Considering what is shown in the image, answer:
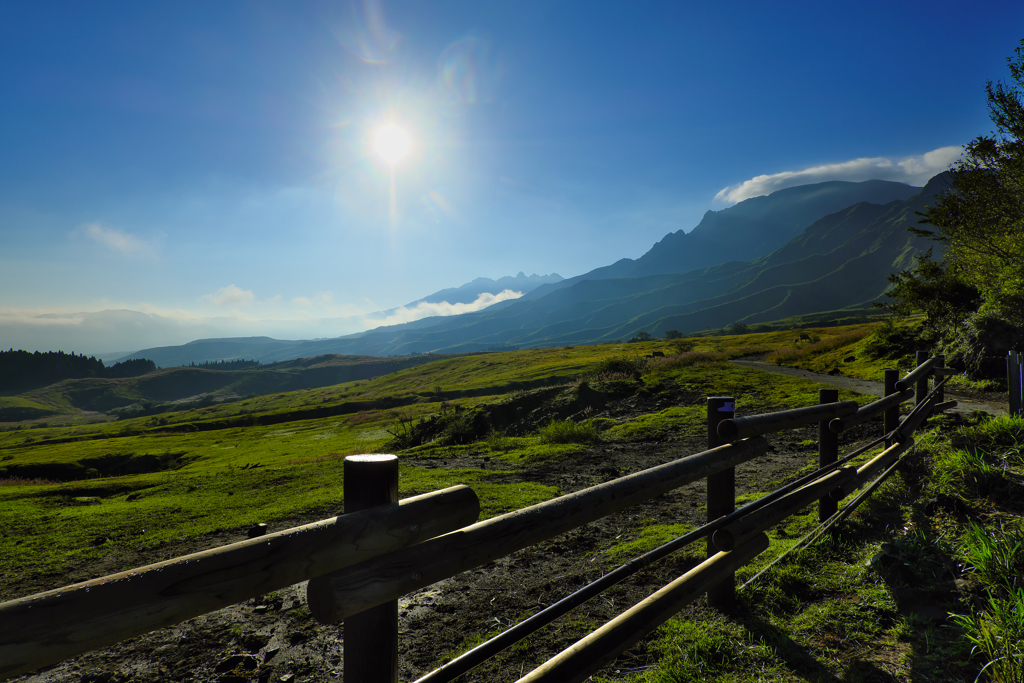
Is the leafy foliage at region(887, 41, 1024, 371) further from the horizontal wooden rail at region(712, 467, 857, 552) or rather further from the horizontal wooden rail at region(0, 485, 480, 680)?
the horizontal wooden rail at region(0, 485, 480, 680)

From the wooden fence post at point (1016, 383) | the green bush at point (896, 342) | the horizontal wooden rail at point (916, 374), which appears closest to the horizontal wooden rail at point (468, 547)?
the horizontal wooden rail at point (916, 374)

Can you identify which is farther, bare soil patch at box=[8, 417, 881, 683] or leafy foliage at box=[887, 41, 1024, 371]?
leafy foliage at box=[887, 41, 1024, 371]

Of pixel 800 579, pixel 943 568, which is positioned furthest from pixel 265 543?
pixel 943 568

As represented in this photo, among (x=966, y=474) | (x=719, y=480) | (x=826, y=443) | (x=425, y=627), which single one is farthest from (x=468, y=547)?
(x=966, y=474)

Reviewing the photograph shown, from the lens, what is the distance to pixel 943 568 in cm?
427

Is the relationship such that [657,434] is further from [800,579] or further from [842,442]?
[800,579]

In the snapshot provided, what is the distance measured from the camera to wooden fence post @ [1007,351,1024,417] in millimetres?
8617

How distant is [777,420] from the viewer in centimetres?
438

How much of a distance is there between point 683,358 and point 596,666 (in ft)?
107

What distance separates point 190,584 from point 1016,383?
1327 cm

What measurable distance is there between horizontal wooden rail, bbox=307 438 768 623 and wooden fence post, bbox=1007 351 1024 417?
33.0 ft

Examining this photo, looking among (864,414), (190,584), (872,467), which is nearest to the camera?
(190,584)

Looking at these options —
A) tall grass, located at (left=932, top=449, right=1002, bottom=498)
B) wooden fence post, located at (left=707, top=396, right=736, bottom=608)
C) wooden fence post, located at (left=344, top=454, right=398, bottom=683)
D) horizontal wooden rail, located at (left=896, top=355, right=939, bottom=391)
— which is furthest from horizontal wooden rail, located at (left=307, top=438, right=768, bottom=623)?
horizontal wooden rail, located at (left=896, top=355, right=939, bottom=391)

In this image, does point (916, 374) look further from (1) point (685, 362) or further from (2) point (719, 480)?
(1) point (685, 362)
